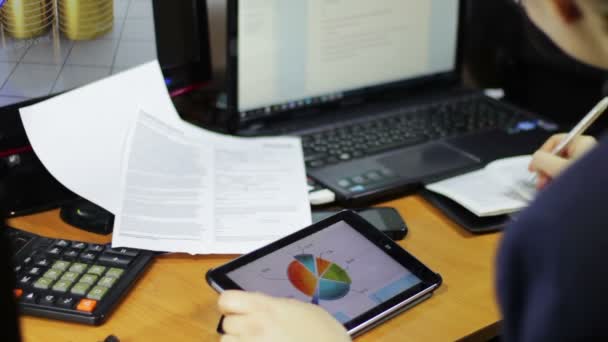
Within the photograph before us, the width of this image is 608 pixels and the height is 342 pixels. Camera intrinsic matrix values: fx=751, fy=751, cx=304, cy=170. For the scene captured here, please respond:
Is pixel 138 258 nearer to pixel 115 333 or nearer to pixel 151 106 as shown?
pixel 115 333

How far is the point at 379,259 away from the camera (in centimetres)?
80

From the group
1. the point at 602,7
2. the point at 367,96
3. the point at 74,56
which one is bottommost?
the point at 367,96

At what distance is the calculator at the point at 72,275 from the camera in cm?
74

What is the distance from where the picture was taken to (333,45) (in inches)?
42.8

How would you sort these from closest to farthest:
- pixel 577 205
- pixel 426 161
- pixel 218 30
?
pixel 577 205, pixel 426 161, pixel 218 30

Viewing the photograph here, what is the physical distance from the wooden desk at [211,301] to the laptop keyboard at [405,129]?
170mm

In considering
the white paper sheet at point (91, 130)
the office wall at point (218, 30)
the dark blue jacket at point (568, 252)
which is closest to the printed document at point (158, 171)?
the white paper sheet at point (91, 130)

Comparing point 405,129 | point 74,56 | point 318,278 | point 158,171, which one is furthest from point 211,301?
point 405,129

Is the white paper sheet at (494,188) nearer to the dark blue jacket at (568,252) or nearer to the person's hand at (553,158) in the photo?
the person's hand at (553,158)

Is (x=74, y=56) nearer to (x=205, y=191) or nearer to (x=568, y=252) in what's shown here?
(x=205, y=191)

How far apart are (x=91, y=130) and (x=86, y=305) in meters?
0.26

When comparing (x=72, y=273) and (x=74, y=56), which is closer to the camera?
(x=72, y=273)

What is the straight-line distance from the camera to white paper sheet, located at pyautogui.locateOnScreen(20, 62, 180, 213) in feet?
2.89

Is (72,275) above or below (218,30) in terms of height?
Answer: below
